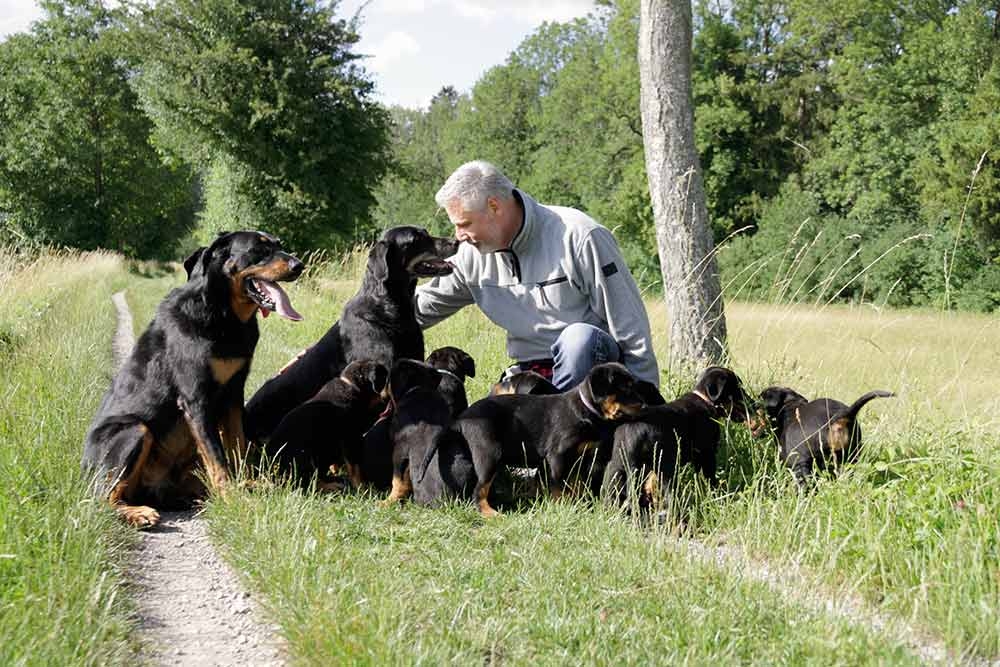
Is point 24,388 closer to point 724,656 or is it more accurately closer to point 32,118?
point 724,656

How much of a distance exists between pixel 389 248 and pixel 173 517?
6.97 ft

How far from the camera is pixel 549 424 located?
15.2 feet

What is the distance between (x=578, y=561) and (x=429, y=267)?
268 centimetres

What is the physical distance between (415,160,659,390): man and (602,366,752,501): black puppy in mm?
597

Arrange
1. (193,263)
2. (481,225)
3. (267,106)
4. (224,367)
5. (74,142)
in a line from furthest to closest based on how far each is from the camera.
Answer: (74,142) < (267,106) < (481,225) < (193,263) < (224,367)

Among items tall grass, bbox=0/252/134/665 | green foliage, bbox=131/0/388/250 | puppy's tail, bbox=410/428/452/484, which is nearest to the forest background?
green foliage, bbox=131/0/388/250

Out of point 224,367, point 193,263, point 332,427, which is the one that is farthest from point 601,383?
point 193,263

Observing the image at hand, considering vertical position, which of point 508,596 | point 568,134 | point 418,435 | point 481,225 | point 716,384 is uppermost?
point 568,134

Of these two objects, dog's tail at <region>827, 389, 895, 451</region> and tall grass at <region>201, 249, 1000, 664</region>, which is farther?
dog's tail at <region>827, 389, 895, 451</region>

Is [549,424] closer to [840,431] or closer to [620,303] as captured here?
[620,303]

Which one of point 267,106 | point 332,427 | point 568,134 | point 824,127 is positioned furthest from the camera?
point 568,134

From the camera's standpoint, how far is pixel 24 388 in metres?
5.62

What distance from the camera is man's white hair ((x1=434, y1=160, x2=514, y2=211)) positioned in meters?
5.30

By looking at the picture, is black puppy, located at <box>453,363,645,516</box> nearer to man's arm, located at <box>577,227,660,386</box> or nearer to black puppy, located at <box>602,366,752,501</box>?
black puppy, located at <box>602,366,752,501</box>
